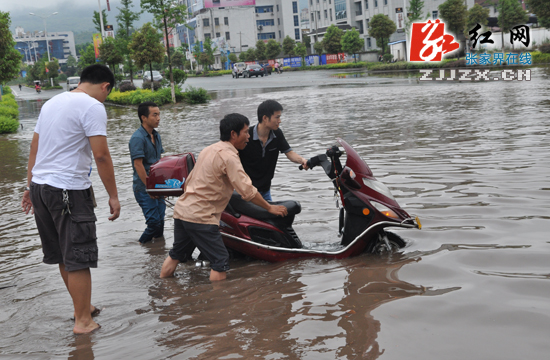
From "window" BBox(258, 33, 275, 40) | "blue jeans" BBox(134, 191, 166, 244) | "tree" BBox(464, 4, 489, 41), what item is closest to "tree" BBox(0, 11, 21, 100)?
"blue jeans" BBox(134, 191, 166, 244)

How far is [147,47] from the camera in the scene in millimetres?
32594

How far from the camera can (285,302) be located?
13.3 feet

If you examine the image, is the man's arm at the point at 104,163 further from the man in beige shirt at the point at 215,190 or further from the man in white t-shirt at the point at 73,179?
the man in beige shirt at the point at 215,190

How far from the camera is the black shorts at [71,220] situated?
12.3 ft

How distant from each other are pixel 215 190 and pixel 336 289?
1217 mm

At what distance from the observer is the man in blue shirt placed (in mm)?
5840

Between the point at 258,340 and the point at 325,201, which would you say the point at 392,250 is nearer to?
the point at 258,340

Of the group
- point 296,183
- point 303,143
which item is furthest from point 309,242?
point 303,143

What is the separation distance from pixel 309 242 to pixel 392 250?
91cm

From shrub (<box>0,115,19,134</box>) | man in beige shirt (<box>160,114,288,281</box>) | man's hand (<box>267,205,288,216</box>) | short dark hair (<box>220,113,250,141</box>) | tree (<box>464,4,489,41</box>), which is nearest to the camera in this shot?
man in beige shirt (<box>160,114,288,281</box>)

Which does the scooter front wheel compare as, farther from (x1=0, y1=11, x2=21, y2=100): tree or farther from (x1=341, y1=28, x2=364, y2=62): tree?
(x1=341, y1=28, x2=364, y2=62): tree

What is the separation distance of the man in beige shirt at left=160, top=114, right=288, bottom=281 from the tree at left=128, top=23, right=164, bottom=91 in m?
29.7

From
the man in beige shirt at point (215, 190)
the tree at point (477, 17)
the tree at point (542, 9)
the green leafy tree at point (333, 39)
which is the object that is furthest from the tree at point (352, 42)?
the man in beige shirt at point (215, 190)

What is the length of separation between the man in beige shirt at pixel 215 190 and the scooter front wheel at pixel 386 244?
3.18ft
